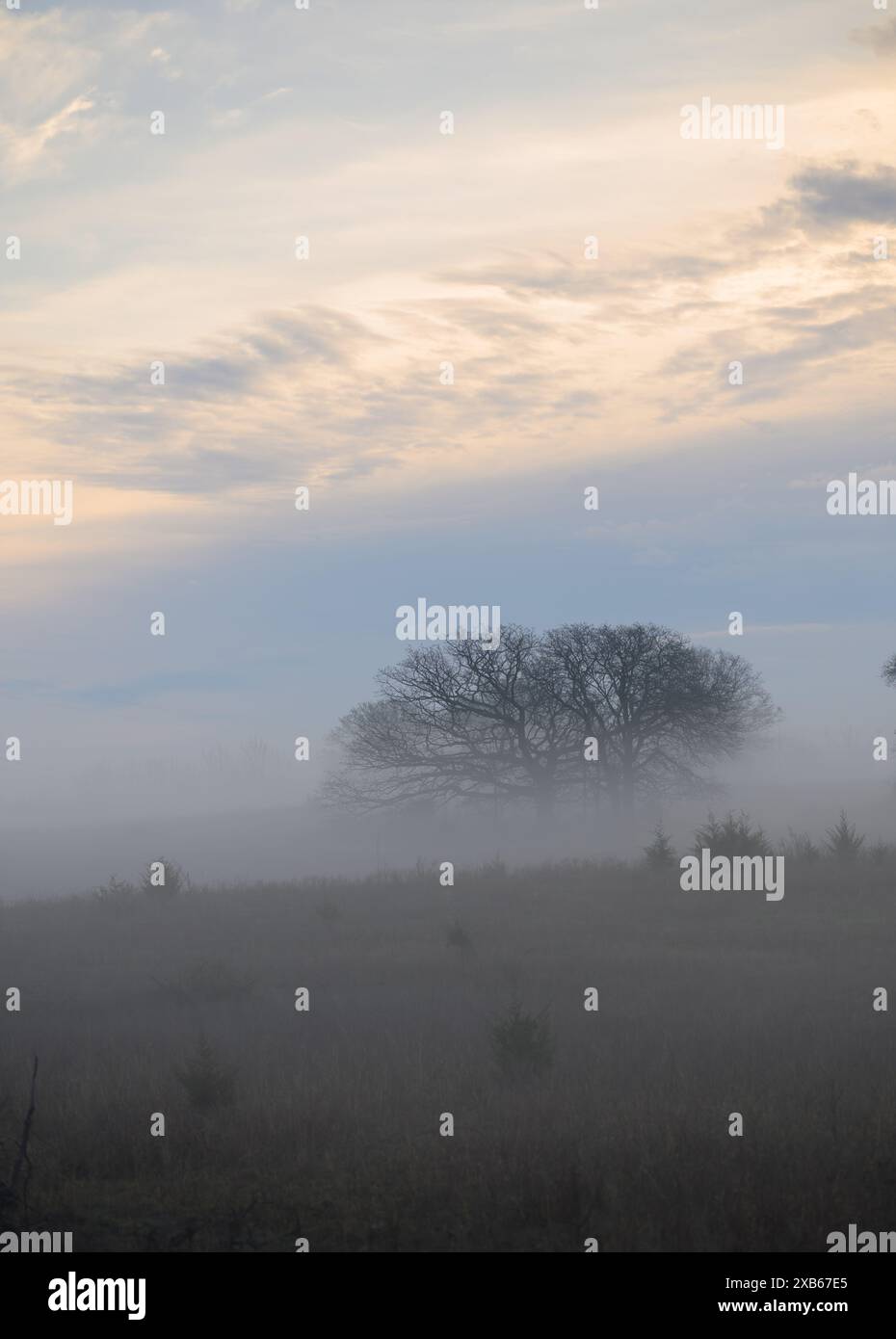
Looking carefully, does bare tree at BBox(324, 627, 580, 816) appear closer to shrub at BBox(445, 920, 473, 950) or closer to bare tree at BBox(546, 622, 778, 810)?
bare tree at BBox(546, 622, 778, 810)

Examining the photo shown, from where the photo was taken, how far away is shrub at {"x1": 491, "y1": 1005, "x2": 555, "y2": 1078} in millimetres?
10641

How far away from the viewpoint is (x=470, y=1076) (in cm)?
1061

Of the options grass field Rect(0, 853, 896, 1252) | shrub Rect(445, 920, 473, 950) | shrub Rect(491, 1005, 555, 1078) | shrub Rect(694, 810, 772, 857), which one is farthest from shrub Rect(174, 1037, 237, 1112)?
shrub Rect(694, 810, 772, 857)

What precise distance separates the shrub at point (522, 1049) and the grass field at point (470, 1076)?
3cm

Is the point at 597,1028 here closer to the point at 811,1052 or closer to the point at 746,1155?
the point at 811,1052

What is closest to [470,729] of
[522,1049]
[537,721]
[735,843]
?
[537,721]

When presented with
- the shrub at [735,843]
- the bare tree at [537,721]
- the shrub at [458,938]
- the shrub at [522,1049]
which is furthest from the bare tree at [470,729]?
the shrub at [522,1049]

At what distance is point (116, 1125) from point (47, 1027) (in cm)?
487

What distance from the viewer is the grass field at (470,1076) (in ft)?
23.3

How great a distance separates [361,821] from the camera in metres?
58.3

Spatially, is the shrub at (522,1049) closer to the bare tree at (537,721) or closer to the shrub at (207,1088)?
the shrub at (207,1088)

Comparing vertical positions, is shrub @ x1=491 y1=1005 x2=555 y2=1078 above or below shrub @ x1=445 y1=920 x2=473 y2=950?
below

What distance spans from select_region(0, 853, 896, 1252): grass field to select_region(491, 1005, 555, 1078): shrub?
3 centimetres

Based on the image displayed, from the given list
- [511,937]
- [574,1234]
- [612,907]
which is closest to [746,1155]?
[574,1234]
